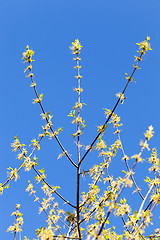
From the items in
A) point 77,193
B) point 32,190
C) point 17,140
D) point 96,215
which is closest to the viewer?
point 77,193

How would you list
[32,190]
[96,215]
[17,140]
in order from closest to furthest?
[96,215] < [17,140] < [32,190]

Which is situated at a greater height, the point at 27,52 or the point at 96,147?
the point at 27,52

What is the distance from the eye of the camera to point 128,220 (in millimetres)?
3736

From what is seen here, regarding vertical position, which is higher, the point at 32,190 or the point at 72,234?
the point at 32,190

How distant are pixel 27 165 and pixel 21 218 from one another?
111 cm

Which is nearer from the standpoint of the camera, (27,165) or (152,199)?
(152,199)

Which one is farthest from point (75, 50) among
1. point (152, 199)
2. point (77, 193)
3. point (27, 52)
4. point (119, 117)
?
point (152, 199)

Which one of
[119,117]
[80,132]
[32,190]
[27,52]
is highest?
[27,52]

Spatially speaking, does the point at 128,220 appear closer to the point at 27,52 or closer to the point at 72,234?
the point at 72,234

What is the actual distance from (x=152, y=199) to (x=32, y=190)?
210 cm

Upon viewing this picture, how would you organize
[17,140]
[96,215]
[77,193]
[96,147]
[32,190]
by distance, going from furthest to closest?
[32,190] < [17,140] < [96,147] < [96,215] < [77,193]

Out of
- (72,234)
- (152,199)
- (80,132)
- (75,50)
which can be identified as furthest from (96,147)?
(75,50)

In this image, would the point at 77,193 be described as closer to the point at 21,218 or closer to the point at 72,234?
the point at 72,234

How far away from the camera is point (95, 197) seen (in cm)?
390
